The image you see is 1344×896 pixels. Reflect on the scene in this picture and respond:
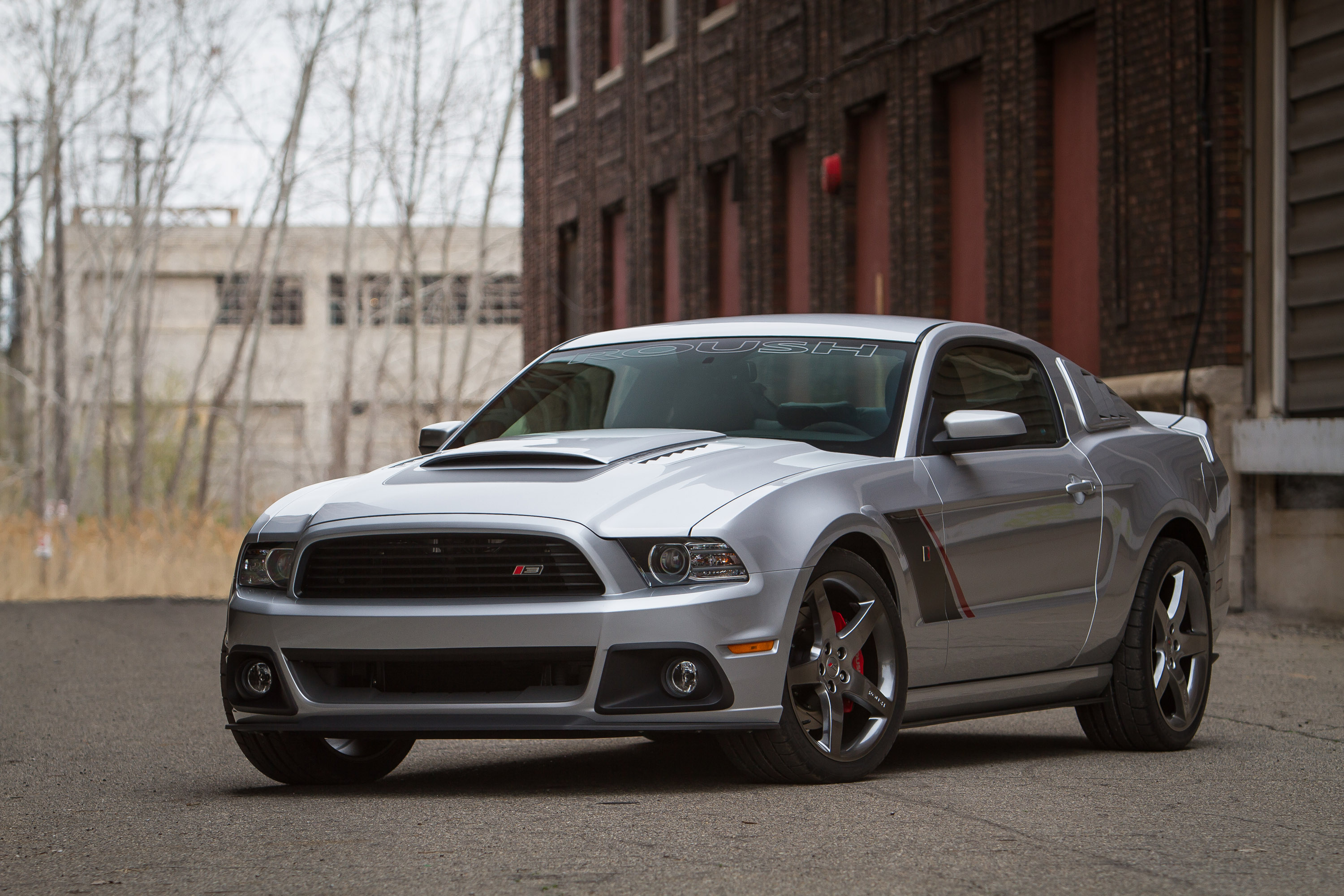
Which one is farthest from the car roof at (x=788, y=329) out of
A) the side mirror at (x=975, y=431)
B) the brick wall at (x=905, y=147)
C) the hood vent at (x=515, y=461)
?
the brick wall at (x=905, y=147)

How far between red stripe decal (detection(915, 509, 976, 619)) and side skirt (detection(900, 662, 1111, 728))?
0.81 feet

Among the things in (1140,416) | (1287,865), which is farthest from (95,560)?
(1287,865)

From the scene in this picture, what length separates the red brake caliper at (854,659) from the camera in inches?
244

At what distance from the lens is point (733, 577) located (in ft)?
19.1

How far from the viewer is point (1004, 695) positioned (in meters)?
7.06

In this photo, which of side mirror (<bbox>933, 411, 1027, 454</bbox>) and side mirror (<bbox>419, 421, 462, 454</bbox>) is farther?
side mirror (<bbox>419, 421, 462, 454</bbox>)

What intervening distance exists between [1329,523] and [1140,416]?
21.9 ft

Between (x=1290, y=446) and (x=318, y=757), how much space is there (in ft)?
32.3

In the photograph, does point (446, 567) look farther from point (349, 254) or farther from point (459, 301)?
point (459, 301)

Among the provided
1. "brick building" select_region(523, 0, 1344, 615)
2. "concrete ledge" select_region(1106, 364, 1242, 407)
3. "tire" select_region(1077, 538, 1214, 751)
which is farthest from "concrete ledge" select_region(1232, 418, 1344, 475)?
"tire" select_region(1077, 538, 1214, 751)

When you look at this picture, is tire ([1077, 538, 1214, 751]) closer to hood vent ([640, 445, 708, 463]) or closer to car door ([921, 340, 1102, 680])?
car door ([921, 340, 1102, 680])

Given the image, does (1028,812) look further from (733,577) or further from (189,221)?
(189,221)

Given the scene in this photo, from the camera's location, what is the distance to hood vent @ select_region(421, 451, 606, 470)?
245 inches

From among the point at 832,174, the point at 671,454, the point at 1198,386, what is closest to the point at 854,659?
the point at 671,454
